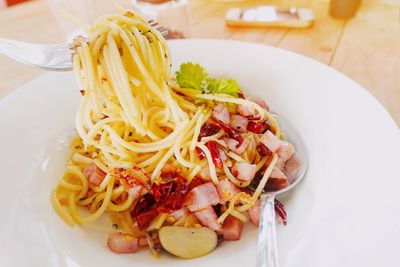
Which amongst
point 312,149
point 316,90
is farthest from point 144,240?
point 316,90

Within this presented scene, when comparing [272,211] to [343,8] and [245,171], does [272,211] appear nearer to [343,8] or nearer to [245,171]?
[245,171]

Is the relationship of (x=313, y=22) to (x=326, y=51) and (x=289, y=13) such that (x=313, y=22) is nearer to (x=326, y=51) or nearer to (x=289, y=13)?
(x=289, y=13)

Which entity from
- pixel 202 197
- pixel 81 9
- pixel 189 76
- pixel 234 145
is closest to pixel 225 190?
pixel 202 197

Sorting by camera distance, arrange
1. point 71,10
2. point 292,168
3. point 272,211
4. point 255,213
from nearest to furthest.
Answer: point 272,211
point 255,213
point 292,168
point 71,10

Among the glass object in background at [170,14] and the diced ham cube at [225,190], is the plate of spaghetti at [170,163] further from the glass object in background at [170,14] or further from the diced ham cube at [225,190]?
the glass object in background at [170,14]

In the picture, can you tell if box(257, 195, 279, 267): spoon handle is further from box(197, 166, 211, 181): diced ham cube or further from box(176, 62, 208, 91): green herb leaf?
box(176, 62, 208, 91): green herb leaf
